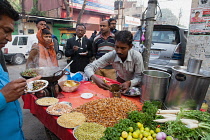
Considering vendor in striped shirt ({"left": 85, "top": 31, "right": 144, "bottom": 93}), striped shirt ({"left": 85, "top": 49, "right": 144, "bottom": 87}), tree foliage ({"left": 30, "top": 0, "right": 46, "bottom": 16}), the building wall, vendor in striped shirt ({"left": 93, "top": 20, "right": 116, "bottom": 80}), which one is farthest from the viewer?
tree foliage ({"left": 30, "top": 0, "right": 46, "bottom": 16})

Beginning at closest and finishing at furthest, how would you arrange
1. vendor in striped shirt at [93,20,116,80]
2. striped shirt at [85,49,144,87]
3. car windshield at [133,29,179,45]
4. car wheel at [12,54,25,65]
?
striped shirt at [85,49,144,87] → vendor in striped shirt at [93,20,116,80] → car windshield at [133,29,179,45] → car wheel at [12,54,25,65]

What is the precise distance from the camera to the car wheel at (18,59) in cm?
940

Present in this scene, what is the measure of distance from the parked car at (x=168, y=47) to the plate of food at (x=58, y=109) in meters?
3.25

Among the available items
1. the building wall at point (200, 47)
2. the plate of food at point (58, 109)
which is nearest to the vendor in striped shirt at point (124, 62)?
the plate of food at point (58, 109)

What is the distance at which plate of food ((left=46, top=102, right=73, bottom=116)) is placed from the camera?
1804mm

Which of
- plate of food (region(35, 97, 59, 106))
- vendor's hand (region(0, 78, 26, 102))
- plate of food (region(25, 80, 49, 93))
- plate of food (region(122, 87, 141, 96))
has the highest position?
vendor's hand (region(0, 78, 26, 102))

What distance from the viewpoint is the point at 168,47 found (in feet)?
14.8

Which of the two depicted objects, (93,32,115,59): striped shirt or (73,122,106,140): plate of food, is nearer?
(73,122,106,140): plate of food

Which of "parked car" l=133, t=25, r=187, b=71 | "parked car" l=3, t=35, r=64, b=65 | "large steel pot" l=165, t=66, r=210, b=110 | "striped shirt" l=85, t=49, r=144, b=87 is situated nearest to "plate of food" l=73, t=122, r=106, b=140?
"large steel pot" l=165, t=66, r=210, b=110

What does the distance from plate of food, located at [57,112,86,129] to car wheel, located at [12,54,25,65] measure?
952cm

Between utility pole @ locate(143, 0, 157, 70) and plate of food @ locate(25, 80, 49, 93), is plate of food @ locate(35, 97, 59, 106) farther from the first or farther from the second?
utility pole @ locate(143, 0, 157, 70)

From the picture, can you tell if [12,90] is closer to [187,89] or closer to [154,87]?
[154,87]

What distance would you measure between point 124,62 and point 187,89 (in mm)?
1188

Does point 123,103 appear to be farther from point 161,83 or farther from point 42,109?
point 42,109
